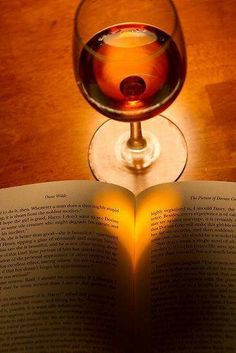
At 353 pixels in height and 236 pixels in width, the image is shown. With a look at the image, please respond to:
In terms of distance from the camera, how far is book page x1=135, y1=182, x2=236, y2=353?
58 cm

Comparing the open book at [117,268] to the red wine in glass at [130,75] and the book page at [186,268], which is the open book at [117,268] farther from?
the red wine in glass at [130,75]

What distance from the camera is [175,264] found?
62 cm

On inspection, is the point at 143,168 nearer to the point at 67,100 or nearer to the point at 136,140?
the point at 136,140

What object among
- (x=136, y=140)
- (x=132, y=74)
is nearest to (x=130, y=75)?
(x=132, y=74)

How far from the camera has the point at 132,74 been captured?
65cm

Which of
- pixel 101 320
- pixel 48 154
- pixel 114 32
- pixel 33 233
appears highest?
pixel 114 32

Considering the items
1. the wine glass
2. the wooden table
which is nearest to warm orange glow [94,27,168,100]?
the wine glass

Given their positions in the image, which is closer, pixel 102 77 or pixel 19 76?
pixel 102 77

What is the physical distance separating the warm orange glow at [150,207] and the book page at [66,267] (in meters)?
0.01

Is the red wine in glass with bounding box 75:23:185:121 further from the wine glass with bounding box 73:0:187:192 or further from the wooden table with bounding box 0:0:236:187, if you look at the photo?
the wooden table with bounding box 0:0:236:187

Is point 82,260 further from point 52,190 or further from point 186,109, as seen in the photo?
point 186,109

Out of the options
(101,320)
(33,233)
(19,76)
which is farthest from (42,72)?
(101,320)

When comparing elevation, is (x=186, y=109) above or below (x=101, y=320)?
above

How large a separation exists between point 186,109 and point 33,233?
0.90ft
